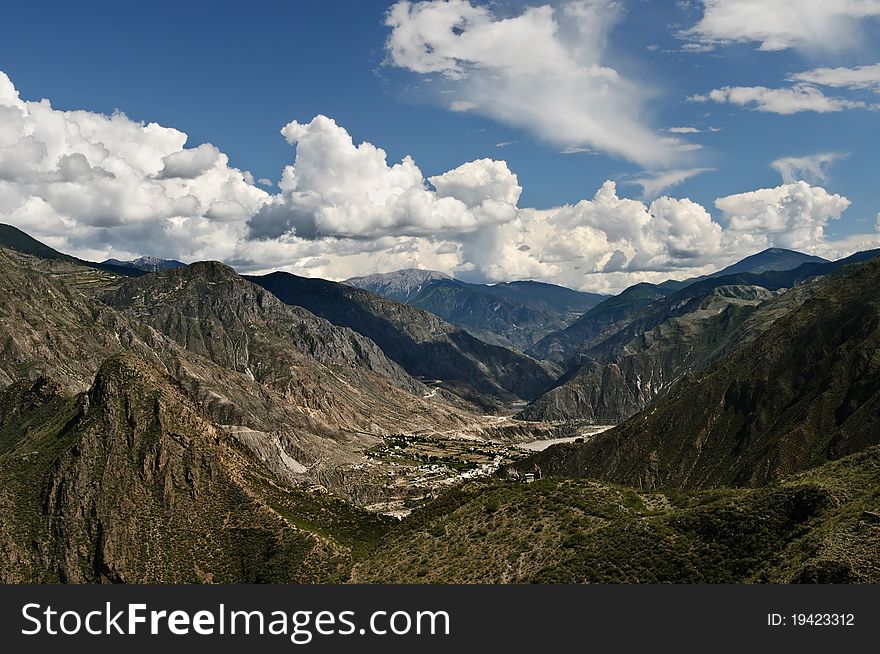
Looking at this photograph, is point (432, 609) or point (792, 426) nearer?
point (432, 609)

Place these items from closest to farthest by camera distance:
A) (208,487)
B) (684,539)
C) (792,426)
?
(684,539) → (208,487) → (792,426)

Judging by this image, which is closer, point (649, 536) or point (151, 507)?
point (649, 536)

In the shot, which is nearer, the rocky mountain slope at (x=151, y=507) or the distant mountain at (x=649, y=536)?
the distant mountain at (x=649, y=536)

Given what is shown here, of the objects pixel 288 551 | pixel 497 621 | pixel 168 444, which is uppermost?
pixel 168 444

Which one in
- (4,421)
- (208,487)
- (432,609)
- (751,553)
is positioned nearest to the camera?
(432,609)

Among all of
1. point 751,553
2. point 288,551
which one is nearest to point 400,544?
point 288,551

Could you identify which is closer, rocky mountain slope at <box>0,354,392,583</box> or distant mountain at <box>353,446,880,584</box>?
distant mountain at <box>353,446,880,584</box>

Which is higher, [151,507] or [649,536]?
[649,536]

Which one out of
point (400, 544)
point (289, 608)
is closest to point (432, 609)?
point (289, 608)

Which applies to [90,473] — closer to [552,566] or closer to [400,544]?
[400,544]

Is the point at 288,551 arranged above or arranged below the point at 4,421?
below
